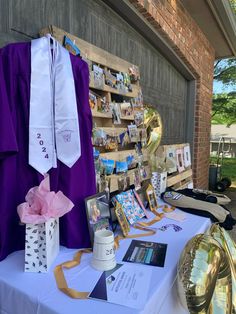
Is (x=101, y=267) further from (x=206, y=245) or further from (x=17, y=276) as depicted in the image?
(x=206, y=245)

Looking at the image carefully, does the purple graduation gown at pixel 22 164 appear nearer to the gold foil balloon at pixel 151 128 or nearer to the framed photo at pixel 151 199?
the framed photo at pixel 151 199

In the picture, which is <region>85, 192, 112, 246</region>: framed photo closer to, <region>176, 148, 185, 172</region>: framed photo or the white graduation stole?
the white graduation stole

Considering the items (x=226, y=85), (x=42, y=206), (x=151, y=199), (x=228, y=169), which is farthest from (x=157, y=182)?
(x=228, y=169)

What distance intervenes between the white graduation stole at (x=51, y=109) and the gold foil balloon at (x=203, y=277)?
2.41ft

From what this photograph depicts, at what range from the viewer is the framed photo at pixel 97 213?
4.79ft

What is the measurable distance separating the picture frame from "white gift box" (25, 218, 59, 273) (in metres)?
0.55

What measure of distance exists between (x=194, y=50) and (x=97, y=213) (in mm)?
3694

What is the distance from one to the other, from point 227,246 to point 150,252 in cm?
52

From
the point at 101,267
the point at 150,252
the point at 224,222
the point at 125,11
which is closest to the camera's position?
the point at 101,267

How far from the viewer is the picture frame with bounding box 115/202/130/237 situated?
5.52 ft

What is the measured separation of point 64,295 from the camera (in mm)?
1051

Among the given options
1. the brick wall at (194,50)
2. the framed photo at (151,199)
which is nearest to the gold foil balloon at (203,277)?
the framed photo at (151,199)

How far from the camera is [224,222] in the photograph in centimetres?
220

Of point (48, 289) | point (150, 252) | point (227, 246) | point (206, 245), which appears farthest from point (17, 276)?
point (227, 246)
